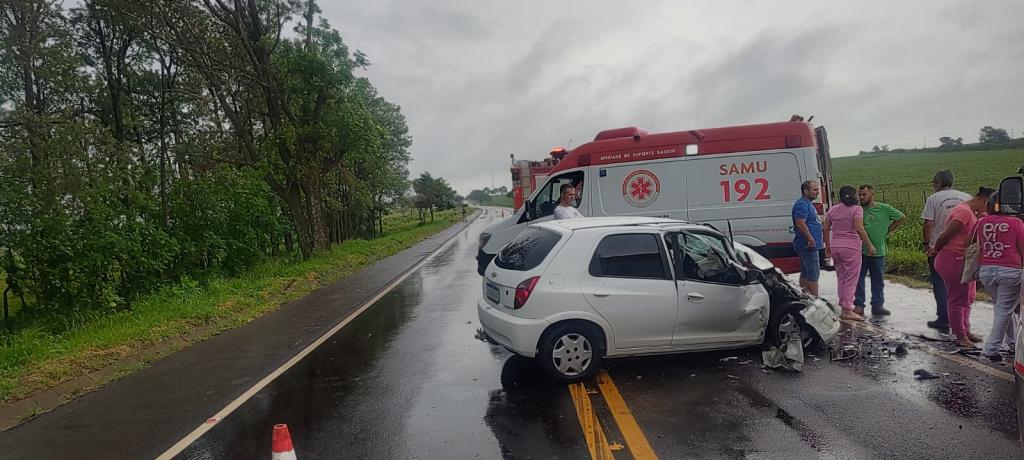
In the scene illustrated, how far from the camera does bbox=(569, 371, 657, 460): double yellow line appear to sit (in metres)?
3.93

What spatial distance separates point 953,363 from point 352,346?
6382 mm

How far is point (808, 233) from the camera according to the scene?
758 centimetres

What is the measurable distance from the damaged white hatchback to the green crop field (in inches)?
251

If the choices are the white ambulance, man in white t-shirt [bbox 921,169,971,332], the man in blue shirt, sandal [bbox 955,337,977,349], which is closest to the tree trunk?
the white ambulance

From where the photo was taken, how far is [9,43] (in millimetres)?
14945

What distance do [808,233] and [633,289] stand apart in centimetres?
346

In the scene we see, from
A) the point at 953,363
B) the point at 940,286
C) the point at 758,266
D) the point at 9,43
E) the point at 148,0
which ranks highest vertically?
the point at 148,0

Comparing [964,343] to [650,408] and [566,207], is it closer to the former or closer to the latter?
[650,408]

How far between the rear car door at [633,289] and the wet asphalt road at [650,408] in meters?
0.43

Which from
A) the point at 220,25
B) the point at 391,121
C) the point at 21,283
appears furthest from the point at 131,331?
the point at 391,121

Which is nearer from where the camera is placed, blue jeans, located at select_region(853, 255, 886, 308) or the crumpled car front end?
the crumpled car front end

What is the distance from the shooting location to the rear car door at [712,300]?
554 cm

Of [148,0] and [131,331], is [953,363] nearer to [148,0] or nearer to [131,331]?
[131,331]

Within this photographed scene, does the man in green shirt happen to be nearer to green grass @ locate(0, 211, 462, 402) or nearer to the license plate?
the license plate
